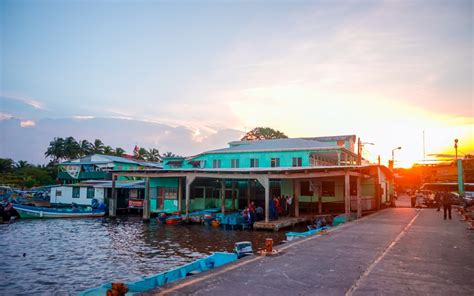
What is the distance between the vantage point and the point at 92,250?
1811 cm

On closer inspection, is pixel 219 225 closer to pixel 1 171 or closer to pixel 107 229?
pixel 107 229

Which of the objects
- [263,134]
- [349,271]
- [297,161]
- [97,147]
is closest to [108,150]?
[97,147]

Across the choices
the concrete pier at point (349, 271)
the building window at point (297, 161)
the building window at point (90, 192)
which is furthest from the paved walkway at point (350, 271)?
Result: the building window at point (90, 192)

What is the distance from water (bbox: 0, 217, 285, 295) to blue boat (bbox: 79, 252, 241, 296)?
144 inches

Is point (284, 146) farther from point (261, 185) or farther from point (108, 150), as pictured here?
point (108, 150)

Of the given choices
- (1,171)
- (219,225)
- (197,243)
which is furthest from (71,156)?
(197,243)

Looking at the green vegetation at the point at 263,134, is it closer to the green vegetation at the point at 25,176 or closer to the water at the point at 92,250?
the green vegetation at the point at 25,176

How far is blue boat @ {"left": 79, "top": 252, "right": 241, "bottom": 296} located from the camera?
8086 millimetres

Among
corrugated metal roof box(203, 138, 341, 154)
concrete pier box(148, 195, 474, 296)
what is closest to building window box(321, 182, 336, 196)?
corrugated metal roof box(203, 138, 341, 154)

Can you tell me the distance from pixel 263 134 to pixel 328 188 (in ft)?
112

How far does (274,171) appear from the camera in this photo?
2548 cm

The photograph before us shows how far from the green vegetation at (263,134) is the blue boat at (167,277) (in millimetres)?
54837

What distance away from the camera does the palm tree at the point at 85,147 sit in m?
72.8

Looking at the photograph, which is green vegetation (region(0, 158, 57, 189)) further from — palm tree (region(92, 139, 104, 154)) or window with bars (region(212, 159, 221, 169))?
window with bars (region(212, 159, 221, 169))
